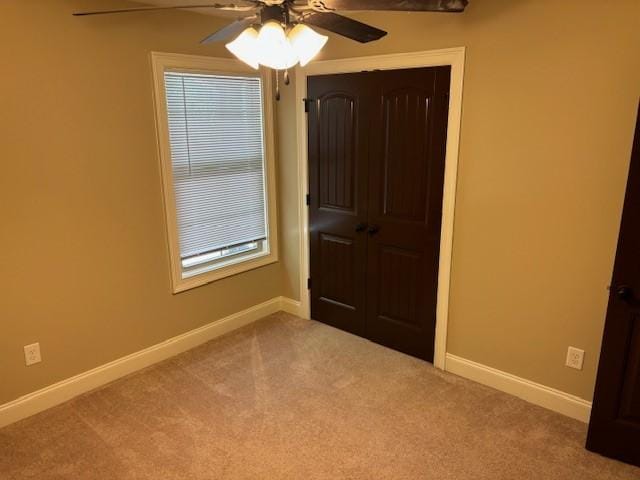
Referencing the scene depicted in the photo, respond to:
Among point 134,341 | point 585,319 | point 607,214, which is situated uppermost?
point 607,214

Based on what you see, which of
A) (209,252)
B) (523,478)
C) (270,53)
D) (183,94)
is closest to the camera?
(270,53)

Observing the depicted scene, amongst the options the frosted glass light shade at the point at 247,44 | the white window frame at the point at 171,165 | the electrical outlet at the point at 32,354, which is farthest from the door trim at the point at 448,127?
the electrical outlet at the point at 32,354

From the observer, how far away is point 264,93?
3572 mm

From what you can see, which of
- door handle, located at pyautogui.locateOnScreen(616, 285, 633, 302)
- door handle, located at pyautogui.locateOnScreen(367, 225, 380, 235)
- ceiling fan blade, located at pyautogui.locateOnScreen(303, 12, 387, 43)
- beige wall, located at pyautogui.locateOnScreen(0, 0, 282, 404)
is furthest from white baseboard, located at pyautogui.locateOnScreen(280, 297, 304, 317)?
ceiling fan blade, located at pyautogui.locateOnScreen(303, 12, 387, 43)

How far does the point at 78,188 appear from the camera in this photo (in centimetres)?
269

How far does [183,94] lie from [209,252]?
3.66 feet

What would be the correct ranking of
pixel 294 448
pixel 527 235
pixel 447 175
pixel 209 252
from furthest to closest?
pixel 209 252 → pixel 447 175 → pixel 527 235 → pixel 294 448

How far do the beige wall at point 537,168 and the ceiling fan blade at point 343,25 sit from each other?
1.02m

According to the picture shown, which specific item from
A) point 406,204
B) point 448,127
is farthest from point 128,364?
point 448,127

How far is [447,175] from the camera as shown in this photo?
286cm

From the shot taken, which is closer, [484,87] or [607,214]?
[607,214]

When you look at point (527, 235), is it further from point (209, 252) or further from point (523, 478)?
point (209, 252)

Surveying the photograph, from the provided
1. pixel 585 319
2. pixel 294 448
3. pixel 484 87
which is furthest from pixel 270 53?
pixel 585 319

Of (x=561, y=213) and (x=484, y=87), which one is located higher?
(x=484, y=87)
